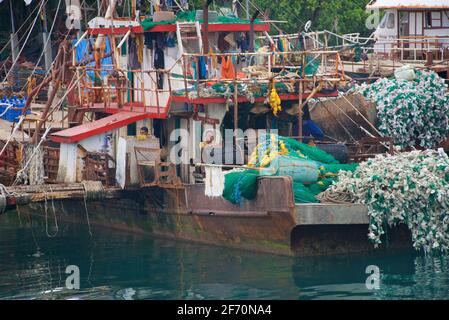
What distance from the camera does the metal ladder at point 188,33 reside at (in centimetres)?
2559

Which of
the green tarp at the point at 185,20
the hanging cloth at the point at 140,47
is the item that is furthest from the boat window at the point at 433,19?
the hanging cloth at the point at 140,47

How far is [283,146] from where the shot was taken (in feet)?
76.6

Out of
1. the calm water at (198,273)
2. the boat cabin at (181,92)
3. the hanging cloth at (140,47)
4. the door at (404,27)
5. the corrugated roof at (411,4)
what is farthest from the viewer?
the door at (404,27)

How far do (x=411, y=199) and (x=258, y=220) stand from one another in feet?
10.2

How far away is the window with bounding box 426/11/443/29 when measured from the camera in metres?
38.7

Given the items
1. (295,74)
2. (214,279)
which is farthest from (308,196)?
(295,74)

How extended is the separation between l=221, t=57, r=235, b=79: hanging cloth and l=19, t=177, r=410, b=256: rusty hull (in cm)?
274

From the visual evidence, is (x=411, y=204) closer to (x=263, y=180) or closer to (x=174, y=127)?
(x=263, y=180)

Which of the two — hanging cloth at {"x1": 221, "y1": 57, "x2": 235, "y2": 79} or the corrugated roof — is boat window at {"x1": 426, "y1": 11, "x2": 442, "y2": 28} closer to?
the corrugated roof

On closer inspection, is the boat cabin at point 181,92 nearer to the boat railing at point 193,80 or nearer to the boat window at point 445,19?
the boat railing at point 193,80

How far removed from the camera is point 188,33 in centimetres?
2617

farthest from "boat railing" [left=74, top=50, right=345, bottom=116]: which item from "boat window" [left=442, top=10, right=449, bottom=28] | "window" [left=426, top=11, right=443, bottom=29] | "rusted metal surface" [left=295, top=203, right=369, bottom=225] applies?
"boat window" [left=442, top=10, right=449, bottom=28]

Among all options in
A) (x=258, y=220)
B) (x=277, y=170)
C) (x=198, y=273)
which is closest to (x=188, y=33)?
(x=277, y=170)

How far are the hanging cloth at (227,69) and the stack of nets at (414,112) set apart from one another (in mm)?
4448
